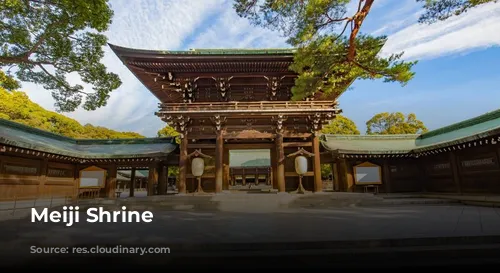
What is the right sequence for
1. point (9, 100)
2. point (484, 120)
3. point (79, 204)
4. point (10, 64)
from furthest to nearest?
1. point (9, 100)
2. point (484, 120)
3. point (79, 204)
4. point (10, 64)

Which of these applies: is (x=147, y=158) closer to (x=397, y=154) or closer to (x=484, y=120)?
(x=397, y=154)

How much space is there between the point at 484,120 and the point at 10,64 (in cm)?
2724

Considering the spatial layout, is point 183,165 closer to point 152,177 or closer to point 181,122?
point 181,122

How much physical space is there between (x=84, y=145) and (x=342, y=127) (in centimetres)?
3550

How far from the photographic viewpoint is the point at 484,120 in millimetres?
15898

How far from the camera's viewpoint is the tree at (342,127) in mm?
38031

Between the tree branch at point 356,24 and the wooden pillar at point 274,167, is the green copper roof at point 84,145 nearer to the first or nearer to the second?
the wooden pillar at point 274,167

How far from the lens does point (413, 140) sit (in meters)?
19.9

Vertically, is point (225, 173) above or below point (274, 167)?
below

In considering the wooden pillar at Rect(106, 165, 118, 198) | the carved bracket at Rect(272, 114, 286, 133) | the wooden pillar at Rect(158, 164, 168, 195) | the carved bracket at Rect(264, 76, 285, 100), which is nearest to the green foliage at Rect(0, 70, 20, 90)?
the wooden pillar at Rect(106, 165, 118, 198)

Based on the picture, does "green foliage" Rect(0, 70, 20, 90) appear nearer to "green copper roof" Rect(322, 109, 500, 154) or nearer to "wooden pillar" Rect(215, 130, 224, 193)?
"wooden pillar" Rect(215, 130, 224, 193)

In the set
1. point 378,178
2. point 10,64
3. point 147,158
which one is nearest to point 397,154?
point 378,178

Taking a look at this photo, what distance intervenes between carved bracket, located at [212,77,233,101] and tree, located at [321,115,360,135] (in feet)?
86.7

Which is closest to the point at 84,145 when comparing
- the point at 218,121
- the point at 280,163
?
the point at 218,121
